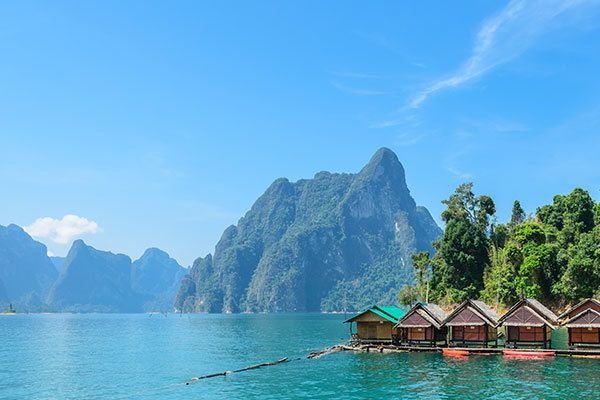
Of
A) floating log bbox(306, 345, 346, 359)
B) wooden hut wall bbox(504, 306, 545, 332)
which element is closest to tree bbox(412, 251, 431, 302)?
floating log bbox(306, 345, 346, 359)

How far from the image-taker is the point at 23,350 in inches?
2437

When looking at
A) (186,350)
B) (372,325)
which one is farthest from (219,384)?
(186,350)

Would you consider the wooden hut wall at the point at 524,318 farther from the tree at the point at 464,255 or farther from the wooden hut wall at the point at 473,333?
the tree at the point at 464,255

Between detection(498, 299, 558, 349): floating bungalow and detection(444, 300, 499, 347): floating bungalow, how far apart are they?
1231 millimetres

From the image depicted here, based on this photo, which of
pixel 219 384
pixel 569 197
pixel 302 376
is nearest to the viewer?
pixel 219 384

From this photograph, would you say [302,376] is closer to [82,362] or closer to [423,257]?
[82,362]

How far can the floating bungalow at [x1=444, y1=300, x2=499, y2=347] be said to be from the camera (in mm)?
41500

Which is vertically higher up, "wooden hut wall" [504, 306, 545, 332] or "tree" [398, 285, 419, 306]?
"tree" [398, 285, 419, 306]

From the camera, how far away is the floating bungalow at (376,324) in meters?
45.8

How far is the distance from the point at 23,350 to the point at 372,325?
40.3m

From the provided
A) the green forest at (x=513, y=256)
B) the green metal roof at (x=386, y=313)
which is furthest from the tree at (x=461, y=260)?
the green metal roof at (x=386, y=313)

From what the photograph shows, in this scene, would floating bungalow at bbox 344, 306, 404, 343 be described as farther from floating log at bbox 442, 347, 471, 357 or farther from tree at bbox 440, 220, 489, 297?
tree at bbox 440, 220, 489, 297

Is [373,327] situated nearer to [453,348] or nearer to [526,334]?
[453,348]

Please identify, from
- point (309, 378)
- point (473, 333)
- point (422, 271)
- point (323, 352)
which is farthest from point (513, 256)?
point (309, 378)
